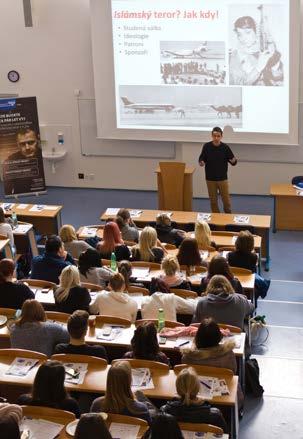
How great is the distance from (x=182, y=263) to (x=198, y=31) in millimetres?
5563

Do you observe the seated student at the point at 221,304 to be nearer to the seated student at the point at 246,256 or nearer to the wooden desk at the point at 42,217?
the seated student at the point at 246,256

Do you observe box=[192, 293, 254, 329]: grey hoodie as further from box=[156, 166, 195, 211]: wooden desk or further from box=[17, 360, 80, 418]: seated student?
box=[156, 166, 195, 211]: wooden desk

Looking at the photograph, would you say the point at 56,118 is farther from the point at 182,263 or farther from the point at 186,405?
the point at 186,405

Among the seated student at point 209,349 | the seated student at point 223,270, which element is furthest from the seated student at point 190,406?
the seated student at point 223,270

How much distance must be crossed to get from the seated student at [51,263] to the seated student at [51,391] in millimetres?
2637

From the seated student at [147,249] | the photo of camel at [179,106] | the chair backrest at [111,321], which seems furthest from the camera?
the photo of camel at [179,106]

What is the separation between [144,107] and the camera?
42.7ft

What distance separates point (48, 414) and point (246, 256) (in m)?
3.57

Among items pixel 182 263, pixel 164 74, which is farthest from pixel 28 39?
pixel 182 263

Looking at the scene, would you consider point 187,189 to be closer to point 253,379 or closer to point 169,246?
point 169,246

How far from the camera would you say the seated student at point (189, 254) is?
800 centimetres

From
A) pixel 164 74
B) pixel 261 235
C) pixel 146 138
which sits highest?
pixel 164 74

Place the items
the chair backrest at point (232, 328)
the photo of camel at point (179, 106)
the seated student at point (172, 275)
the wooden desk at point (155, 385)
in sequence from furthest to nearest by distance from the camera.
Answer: the photo of camel at point (179, 106) → the seated student at point (172, 275) → the chair backrest at point (232, 328) → the wooden desk at point (155, 385)

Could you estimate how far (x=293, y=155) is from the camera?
12.7 metres
